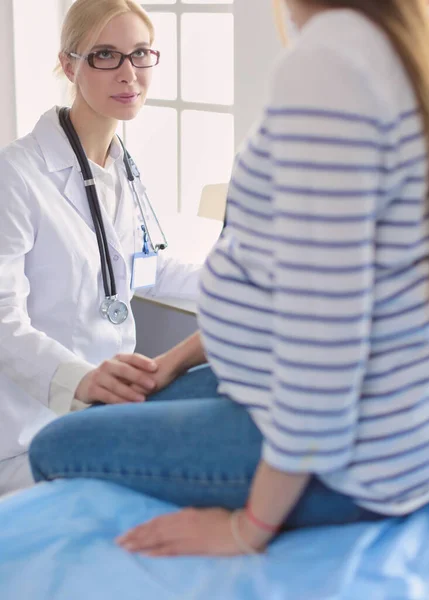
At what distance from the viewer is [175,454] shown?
3.42ft

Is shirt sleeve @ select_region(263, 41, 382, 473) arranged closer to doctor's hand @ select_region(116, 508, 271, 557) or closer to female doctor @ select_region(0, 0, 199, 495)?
doctor's hand @ select_region(116, 508, 271, 557)

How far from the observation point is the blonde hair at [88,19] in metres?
1.86

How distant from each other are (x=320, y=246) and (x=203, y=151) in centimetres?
216

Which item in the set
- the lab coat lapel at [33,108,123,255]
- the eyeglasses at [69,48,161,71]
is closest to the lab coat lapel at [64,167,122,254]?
the lab coat lapel at [33,108,123,255]

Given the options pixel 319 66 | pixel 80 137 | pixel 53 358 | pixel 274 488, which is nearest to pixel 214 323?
pixel 274 488

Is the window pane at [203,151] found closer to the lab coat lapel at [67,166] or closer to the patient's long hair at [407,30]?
the lab coat lapel at [67,166]

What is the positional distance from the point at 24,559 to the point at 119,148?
1199mm

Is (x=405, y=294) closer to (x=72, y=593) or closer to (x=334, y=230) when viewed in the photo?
(x=334, y=230)

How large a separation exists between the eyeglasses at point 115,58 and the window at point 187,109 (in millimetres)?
864

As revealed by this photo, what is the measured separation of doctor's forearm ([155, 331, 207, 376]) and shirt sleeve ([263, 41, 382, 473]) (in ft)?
1.45

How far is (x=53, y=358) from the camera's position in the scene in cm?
157

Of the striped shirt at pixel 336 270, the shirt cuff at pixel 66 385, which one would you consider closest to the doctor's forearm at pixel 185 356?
the shirt cuff at pixel 66 385

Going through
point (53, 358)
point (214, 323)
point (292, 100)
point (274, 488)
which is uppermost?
point (292, 100)

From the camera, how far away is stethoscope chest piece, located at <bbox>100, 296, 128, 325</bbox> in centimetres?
187
